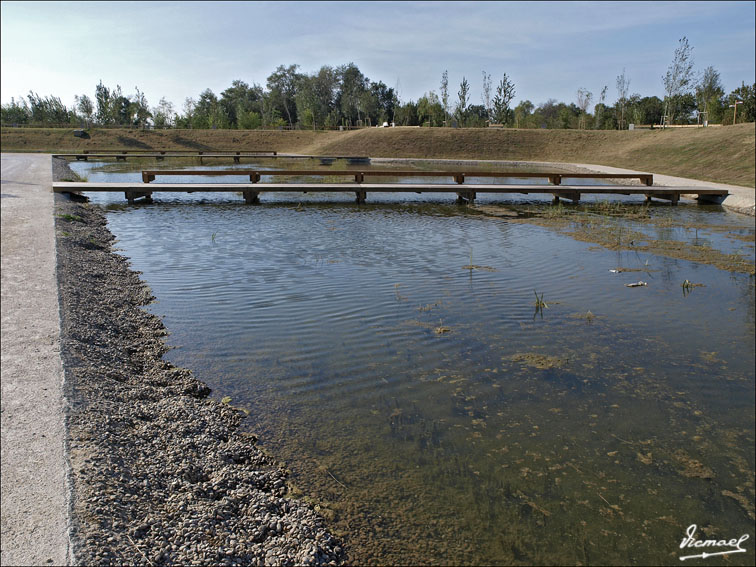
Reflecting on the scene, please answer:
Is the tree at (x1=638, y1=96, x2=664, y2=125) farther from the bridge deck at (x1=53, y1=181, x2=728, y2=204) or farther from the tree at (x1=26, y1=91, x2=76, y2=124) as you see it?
the tree at (x1=26, y1=91, x2=76, y2=124)

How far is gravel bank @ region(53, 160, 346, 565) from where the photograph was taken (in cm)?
268

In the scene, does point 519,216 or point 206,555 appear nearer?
point 206,555

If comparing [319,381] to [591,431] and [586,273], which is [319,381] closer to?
[591,431]

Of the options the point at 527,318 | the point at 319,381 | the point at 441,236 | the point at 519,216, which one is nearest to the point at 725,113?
the point at 519,216

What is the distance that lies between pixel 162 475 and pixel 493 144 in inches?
1651

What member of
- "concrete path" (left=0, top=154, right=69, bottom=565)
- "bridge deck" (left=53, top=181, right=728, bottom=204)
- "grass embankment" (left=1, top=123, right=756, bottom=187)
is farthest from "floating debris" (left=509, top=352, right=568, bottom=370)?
"grass embankment" (left=1, top=123, right=756, bottom=187)

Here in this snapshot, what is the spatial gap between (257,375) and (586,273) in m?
5.90

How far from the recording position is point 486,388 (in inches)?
193

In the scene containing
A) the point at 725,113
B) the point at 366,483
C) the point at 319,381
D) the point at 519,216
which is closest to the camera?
the point at 366,483

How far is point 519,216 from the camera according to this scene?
15.6m

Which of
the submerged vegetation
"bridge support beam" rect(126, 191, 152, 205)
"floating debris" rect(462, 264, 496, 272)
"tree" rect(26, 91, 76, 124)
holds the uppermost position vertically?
"tree" rect(26, 91, 76, 124)

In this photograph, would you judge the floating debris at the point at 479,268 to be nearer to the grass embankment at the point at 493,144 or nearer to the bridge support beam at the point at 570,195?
the bridge support beam at the point at 570,195

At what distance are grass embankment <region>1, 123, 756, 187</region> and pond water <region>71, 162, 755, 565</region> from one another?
59.1 ft

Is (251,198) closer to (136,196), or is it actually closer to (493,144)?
(136,196)
